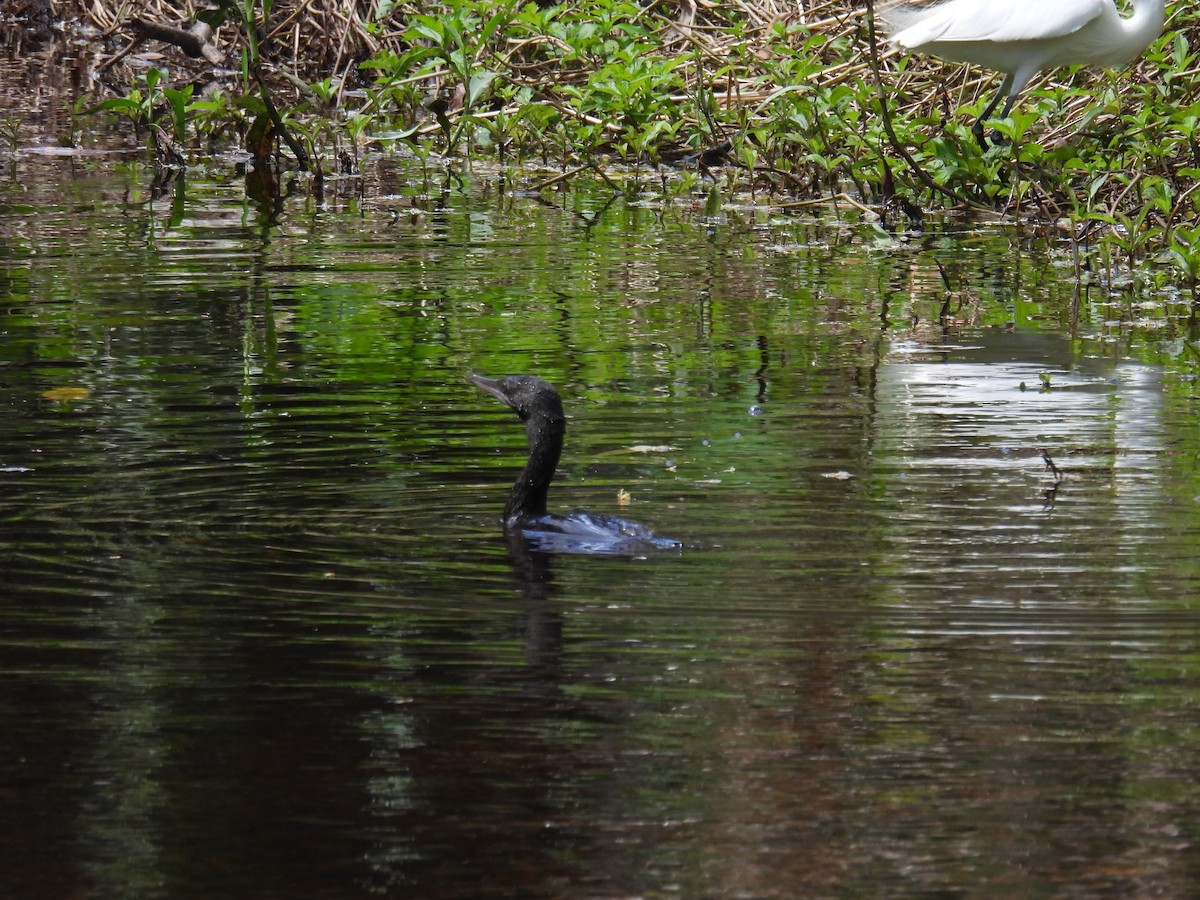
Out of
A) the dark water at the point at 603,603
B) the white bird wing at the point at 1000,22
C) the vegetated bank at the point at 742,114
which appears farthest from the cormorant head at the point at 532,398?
the white bird wing at the point at 1000,22

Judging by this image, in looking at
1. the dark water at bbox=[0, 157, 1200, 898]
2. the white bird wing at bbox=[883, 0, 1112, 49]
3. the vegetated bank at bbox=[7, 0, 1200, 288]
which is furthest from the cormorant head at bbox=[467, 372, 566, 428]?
the white bird wing at bbox=[883, 0, 1112, 49]

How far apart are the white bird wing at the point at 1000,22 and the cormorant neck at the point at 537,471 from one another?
6.89 meters

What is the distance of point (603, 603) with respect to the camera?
454 centimetres

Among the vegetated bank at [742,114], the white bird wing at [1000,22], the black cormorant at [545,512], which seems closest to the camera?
the black cormorant at [545,512]

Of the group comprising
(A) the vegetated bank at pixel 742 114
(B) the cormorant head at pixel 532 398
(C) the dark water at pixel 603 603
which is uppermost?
(A) the vegetated bank at pixel 742 114

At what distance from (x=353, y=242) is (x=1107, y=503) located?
19.8 feet

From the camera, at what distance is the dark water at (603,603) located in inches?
127

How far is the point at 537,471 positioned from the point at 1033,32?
721cm

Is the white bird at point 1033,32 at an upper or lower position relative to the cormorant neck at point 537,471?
upper

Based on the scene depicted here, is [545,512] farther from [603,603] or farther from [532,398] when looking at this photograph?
[603,603]

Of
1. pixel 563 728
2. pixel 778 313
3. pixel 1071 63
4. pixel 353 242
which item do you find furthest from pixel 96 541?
pixel 1071 63

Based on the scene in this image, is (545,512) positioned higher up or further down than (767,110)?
further down

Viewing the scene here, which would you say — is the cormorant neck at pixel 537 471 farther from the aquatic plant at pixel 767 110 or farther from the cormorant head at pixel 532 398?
the aquatic plant at pixel 767 110

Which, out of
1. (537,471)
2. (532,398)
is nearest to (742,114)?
(532,398)
